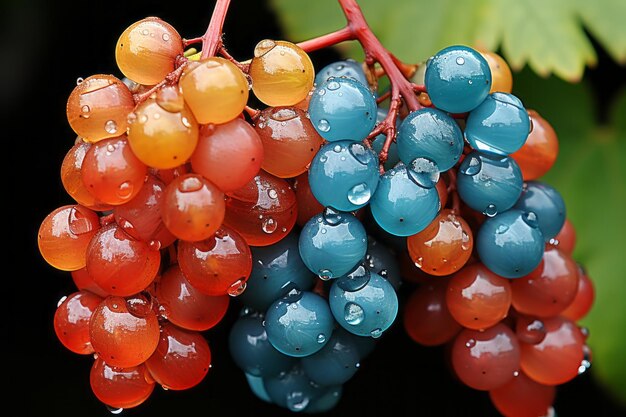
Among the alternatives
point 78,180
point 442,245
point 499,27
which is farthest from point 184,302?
point 499,27

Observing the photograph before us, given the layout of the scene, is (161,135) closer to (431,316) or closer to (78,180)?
(78,180)

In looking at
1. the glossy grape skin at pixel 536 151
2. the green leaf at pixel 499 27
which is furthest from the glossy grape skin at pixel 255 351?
the green leaf at pixel 499 27

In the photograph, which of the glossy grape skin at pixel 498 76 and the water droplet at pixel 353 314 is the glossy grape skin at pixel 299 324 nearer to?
the water droplet at pixel 353 314

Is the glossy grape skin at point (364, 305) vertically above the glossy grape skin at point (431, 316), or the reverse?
the glossy grape skin at point (364, 305)

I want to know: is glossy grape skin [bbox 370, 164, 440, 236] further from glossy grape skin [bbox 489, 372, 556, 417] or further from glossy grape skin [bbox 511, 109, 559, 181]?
glossy grape skin [bbox 489, 372, 556, 417]

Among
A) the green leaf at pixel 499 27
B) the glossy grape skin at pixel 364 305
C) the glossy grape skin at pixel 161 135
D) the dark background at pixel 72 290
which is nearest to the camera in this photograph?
the glossy grape skin at pixel 161 135

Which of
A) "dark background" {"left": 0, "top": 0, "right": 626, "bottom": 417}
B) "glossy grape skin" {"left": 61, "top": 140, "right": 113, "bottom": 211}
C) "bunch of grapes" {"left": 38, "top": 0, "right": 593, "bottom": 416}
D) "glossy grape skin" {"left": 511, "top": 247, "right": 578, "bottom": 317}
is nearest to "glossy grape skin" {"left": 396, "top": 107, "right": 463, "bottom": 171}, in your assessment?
"bunch of grapes" {"left": 38, "top": 0, "right": 593, "bottom": 416}
